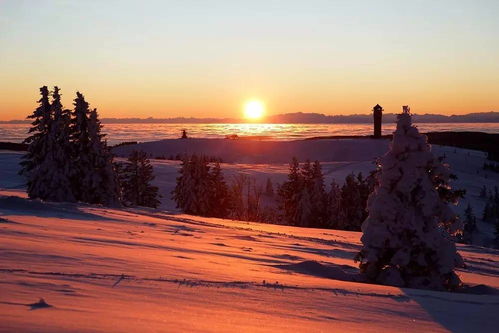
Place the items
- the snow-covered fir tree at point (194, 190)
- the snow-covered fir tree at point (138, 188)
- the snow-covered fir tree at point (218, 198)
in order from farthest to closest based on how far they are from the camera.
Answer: the snow-covered fir tree at point (138, 188) → the snow-covered fir tree at point (218, 198) → the snow-covered fir tree at point (194, 190)

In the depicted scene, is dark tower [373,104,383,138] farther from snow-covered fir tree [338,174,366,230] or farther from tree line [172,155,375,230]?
snow-covered fir tree [338,174,366,230]

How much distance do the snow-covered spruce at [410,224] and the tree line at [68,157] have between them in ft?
79.3

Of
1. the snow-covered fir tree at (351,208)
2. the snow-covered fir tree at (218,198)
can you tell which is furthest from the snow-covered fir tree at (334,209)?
the snow-covered fir tree at (218,198)

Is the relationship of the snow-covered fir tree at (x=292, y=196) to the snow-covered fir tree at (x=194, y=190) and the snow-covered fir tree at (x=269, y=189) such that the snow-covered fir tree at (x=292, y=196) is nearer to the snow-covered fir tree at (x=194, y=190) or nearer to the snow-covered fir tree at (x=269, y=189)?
the snow-covered fir tree at (x=194, y=190)

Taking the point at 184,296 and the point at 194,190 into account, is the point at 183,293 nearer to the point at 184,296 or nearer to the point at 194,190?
the point at 184,296

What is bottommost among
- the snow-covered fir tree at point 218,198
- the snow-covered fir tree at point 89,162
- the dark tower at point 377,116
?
the snow-covered fir tree at point 218,198

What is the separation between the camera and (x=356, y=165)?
310 ft

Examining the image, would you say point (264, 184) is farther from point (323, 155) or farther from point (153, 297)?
point (153, 297)

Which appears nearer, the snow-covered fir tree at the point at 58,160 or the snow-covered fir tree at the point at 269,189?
the snow-covered fir tree at the point at 58,160

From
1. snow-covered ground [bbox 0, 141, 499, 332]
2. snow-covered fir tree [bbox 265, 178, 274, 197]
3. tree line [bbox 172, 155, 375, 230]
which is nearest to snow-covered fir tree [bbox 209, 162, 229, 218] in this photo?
tree line [bbox 172, 155, 375, 230]

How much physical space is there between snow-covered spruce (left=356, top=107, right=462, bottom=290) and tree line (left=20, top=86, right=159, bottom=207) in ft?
79.3

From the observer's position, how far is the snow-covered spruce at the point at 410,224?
11.0 m

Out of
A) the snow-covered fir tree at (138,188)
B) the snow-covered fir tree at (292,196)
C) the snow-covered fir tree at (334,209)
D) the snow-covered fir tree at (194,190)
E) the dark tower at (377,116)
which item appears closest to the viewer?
the snow-covered fir tree at (194,190)

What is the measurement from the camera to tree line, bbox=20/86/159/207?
1228 inches
